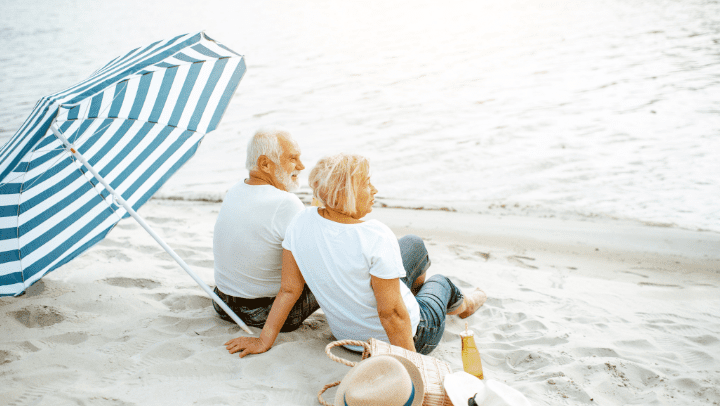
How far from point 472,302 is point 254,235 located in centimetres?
145

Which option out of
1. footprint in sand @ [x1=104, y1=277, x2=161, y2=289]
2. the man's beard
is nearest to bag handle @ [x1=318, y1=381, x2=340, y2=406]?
the man's beard

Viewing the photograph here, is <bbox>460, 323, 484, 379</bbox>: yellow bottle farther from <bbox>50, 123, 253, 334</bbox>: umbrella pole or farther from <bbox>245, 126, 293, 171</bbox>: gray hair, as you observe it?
<bbox>245, 126, 293, 171</bbox>: gray hair

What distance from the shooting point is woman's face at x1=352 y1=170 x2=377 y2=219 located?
2.29 metres

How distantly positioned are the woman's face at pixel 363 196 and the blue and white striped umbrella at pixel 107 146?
3.86 ft

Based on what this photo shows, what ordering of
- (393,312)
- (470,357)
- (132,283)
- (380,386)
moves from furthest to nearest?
(132,283), (470,357), (393,312), (380,386)

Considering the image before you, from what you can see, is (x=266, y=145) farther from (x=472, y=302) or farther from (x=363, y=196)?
(x=472, y=302)

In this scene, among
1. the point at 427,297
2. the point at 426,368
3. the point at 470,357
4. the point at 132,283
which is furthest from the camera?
the point at 132,283

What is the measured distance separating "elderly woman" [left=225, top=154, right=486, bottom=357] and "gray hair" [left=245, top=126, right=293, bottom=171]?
366 mm

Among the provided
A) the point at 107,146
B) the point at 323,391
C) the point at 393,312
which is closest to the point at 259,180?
the point at 107,146

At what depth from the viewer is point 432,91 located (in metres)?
10.9

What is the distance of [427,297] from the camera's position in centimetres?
281

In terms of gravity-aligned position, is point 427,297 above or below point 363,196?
below

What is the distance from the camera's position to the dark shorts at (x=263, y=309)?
2.90 metres

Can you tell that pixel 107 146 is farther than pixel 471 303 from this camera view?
No
